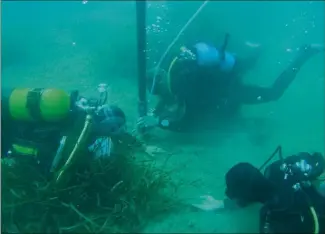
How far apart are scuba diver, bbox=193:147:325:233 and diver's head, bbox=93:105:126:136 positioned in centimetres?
180

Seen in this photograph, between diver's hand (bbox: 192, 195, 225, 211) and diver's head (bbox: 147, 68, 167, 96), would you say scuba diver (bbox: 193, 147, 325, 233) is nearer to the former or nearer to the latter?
diver's hand (bbox: 192, 195, 225, 211)

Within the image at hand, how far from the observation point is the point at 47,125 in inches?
170

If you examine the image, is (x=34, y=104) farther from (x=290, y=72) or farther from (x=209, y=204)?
(x=290, y=72)

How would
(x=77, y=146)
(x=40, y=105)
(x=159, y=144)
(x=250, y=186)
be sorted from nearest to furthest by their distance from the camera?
(x=250, y=186) < (x=77, y=146) < (x=40, y=105) < (x=159, y=144)

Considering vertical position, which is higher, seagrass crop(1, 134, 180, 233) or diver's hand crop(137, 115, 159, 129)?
seagrass crop(1, 134, 180, 233)

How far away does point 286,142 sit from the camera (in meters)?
7.52

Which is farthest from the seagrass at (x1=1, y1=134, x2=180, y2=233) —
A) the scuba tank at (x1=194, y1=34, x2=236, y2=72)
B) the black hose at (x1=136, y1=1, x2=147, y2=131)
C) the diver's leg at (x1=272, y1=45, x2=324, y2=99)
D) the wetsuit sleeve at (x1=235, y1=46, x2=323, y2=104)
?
the diver's leg at (x1=272, y1=45, x2=324, y2=99)

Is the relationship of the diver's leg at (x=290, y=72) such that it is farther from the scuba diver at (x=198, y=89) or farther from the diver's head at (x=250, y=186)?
the diver's head at (x=250, y=186)

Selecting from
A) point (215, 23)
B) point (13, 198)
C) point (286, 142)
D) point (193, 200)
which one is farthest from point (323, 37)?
point (13, 198)

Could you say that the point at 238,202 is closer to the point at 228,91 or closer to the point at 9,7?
the point at 228,91

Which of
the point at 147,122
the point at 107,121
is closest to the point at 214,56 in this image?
the point at 147,122

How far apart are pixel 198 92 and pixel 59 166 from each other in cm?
328

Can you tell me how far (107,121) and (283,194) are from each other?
2.38 m

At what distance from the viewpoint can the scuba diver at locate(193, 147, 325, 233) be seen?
3.13 metres
